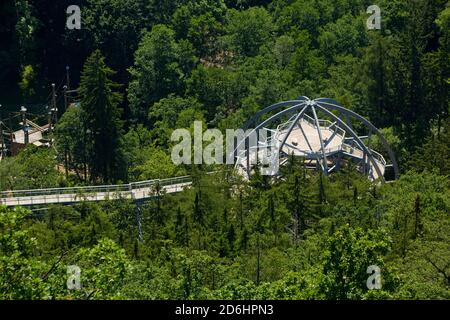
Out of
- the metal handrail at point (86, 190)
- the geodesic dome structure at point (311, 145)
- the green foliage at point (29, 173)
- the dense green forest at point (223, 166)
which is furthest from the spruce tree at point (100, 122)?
the geodesic dome structure at point (311, 145)

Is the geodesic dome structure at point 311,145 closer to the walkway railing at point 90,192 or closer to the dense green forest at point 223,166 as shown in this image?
the dense green forest at point 223,166

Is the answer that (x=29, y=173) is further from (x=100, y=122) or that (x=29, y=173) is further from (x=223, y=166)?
(x=223, y=166)

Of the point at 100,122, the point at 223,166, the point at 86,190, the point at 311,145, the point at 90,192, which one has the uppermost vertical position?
the point at 100,122

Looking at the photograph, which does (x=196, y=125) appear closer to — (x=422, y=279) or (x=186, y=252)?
(x=186, y=252)

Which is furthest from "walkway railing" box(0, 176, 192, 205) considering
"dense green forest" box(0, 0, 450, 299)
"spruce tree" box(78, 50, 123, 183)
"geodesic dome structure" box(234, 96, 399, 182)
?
"spruce tree" box(78, 50, 123, 183)

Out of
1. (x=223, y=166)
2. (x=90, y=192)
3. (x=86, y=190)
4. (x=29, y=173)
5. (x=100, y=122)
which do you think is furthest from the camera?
(x=100, y=122)

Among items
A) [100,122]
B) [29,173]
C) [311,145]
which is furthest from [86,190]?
[311,145]

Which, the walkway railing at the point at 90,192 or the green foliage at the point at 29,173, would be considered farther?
the green foliage at the point at 29,173
